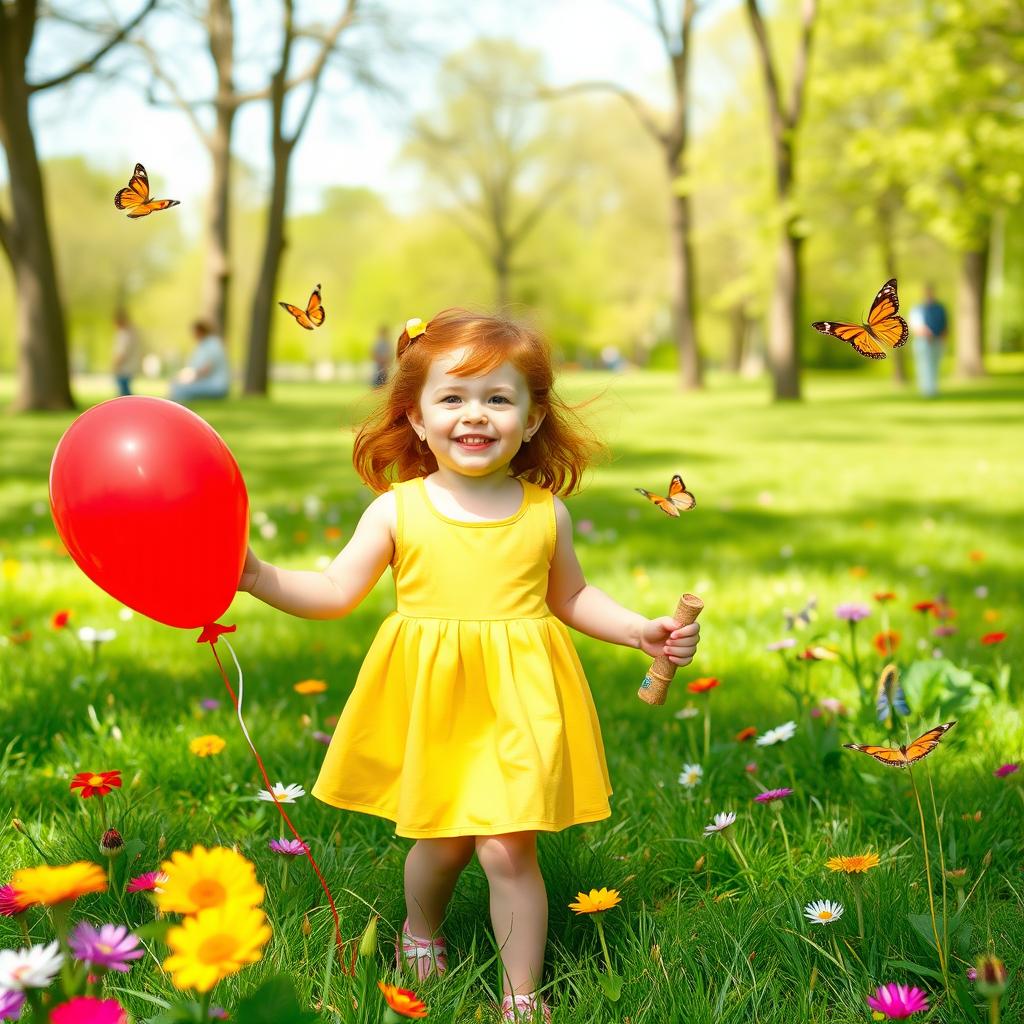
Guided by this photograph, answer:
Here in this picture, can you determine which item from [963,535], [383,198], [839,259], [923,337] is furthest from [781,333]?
[383,198]

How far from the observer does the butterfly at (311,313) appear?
194 cm

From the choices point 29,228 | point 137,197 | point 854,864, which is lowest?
point 854,864

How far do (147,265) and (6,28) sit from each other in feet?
125

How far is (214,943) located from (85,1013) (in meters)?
0.13

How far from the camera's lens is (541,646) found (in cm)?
209

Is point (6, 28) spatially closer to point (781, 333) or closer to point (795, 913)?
point (781, 333)

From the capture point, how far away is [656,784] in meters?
2.64

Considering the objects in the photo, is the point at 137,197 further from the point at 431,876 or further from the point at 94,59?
the point at 94,59

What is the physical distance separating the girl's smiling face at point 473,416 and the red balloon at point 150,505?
408 millimetres

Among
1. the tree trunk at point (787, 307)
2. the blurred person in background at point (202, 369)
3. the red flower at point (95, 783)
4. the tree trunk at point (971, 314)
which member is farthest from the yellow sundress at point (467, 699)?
the tree trunk at point (971, 314)

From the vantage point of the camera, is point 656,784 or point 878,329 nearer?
point 878,329

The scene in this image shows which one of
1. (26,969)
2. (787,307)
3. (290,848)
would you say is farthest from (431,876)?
(787,307)

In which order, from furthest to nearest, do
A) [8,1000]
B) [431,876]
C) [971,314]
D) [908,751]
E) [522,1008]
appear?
[971,314] < [431,876] < [522,1008] < [908,751] < [8,1000]

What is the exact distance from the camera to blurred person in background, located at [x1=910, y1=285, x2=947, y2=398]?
722 inches
